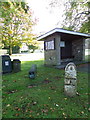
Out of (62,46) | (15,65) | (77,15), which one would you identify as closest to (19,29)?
(62,46)

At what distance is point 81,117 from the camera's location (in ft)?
6.68

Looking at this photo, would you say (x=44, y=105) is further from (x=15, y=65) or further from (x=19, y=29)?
(x=19, y=29)

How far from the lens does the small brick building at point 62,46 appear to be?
25.5 ft

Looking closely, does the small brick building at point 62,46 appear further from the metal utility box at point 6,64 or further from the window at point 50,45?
the metal utility box at point 6,64

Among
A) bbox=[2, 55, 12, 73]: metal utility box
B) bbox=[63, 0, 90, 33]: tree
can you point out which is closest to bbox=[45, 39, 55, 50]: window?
bbox=[2, 55, 12, 73]: metal utility box

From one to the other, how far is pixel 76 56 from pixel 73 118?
933 centimetres

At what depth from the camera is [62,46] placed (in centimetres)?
1091

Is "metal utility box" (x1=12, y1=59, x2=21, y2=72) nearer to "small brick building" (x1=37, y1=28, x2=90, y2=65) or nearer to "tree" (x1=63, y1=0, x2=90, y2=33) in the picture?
"small brick building" (x1=37, y1=28, x2=90, y2=65)

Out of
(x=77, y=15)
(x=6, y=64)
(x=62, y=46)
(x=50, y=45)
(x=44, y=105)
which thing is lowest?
(x=44, y=105)

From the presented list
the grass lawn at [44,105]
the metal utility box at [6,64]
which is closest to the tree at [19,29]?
the metal utility box at [6,64]

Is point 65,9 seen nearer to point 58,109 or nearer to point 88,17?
point 88,17

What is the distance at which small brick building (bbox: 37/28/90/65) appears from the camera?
7.79m

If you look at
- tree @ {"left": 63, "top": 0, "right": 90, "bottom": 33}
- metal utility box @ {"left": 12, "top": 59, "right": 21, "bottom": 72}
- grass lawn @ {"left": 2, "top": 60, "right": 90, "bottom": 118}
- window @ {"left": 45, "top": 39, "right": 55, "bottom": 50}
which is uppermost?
tree @ {"left": 63, "top": 0, "right": 90, "bottom": 33}

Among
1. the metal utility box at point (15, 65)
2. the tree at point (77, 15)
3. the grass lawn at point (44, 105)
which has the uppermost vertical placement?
the tree at point (77, 15)
